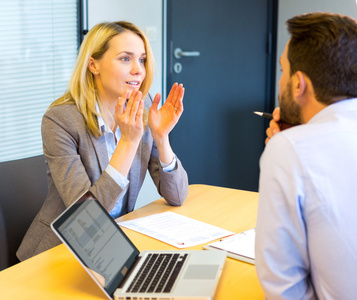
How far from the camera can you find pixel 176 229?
1546 millimetres

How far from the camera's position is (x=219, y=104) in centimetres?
397

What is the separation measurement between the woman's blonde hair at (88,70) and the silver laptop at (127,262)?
0.62 meters

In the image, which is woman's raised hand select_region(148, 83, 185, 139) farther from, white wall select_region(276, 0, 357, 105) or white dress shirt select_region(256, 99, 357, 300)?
white wall select_region(276, 0, 357, 105)

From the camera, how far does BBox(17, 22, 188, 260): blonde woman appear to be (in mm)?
1685

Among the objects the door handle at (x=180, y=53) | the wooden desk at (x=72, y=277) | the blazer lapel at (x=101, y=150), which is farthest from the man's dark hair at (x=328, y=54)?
the door handle at (x=180, y=53)

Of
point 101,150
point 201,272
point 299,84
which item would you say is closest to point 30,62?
point 101,150

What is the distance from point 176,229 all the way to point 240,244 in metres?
0.21

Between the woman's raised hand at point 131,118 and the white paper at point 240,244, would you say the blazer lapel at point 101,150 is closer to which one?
the woman's raised hand at point 131,118

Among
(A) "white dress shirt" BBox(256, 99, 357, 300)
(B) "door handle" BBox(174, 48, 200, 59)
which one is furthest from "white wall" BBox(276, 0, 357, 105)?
(A) "white dress shirt" BBox(256, 99, 357, 300)

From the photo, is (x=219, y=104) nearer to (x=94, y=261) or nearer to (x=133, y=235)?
(x=133, y=235)

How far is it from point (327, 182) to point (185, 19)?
112 inches

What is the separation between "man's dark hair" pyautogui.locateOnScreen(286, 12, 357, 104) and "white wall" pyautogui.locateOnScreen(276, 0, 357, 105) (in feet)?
10.1

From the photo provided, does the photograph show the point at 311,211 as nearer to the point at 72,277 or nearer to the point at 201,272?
the point at 201,272

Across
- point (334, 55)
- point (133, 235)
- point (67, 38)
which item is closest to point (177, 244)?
point (133, 235)
